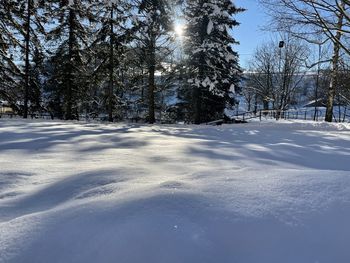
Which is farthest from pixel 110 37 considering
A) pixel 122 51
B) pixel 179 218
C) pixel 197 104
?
pixel 179 218

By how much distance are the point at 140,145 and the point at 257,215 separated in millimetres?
5239

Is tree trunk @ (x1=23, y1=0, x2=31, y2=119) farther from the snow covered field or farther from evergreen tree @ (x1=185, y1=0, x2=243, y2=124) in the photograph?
the snow covered field

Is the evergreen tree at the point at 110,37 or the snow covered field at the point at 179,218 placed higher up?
the evergreen tree at the point at 110,37

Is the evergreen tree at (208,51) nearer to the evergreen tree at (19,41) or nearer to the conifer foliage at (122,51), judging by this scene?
the conifer foliage at (122,51)

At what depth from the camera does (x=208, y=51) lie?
23.5 m

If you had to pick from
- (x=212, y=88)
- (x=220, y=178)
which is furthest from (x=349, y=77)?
(x=220, y=178)

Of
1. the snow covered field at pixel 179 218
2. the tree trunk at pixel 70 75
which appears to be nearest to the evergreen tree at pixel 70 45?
the tree trunk at pixel 70 75

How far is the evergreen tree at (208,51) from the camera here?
23.1 m

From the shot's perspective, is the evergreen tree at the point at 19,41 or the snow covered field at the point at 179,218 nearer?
the snow covered field at the point at 179,218

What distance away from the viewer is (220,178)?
354 cm

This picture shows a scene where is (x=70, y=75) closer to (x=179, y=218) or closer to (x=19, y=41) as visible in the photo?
(x=19, y=41)

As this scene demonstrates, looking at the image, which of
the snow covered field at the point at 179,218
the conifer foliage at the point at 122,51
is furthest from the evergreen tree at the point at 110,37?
the snow covered field at the point at 179,218

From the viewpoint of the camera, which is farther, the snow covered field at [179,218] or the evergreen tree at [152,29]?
the evergreen tree at [152,29]

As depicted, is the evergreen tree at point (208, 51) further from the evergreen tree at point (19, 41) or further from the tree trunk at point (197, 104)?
the evergreen tree at point (19, 41)
